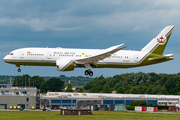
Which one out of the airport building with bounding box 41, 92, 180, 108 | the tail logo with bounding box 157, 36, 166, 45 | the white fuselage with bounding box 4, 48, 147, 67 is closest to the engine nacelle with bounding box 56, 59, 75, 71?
the white fuselage with bounding box 4, 48, 147, 67

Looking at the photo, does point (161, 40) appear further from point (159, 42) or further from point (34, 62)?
point (34, 62)

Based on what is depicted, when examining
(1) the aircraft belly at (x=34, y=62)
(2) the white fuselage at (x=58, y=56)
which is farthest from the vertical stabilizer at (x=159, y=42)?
(1) the aircraft belly at (x=34, y=62)

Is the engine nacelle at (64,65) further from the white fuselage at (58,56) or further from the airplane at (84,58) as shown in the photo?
the white fuselage at (58,56)

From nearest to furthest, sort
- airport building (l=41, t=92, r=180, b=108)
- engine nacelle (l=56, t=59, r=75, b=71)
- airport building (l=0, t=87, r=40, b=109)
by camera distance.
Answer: engine nacelle (l=56, t=59, r=75, b=71) < airport building (l=0, t=87, r=40, b=109) < airport building (l=41, t=92, r=180, b=108)

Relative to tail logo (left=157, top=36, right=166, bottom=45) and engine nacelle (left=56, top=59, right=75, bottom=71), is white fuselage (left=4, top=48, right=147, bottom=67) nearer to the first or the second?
Answer: engine nacelle (left=56, top=59, right=75, bottom=71)

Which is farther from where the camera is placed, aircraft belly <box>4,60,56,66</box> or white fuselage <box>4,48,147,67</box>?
aircraft belly <box>4,60,56,66</box>

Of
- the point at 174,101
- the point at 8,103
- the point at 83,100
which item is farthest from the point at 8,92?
the point at 174,101

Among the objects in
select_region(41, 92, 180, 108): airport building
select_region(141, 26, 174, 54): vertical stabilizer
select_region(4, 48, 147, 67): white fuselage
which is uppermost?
select_region(141, 26, 174, 54): vertical stabilizer

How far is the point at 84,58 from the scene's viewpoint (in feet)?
253

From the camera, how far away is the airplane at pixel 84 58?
77.2 meters

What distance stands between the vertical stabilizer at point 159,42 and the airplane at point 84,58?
31 centimetres

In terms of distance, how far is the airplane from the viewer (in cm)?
7725

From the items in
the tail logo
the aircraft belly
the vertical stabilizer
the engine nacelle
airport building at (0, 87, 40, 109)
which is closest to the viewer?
the engine nacelle

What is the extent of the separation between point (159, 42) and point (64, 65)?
92.6ft
